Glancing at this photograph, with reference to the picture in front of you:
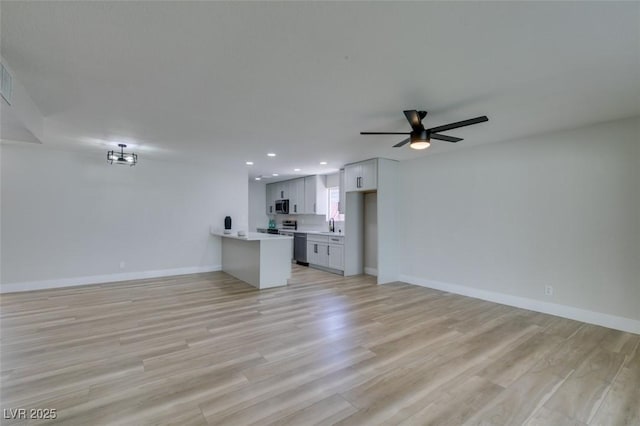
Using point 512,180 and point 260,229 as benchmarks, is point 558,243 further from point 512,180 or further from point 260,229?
point 260,229

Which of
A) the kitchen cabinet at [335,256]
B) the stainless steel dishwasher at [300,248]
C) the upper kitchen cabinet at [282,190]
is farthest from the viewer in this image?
the upper kitchen cabinet at [282,190]

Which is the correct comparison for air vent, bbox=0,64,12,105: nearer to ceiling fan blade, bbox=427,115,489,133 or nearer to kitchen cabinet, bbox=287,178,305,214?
ceiling fan blade, bbox=427,115,489,133

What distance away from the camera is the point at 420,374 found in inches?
95.0

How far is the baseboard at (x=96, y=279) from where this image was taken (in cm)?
487

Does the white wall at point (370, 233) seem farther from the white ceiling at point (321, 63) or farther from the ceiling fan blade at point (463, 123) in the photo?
the ceiling fan blade at point (463, 123)

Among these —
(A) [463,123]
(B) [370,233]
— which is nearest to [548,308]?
(A) [463,123]

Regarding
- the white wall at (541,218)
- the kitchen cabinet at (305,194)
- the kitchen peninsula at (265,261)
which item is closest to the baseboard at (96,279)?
the kitchen peninsula at (265,261)

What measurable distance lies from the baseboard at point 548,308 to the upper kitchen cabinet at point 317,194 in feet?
11.6

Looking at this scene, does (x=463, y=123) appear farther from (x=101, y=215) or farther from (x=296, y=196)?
(x=101, y=215)

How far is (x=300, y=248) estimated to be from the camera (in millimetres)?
7887

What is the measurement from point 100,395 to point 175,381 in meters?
0.49

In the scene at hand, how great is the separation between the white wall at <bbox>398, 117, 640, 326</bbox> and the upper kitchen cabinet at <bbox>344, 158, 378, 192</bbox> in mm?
881

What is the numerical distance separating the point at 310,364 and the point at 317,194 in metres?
5.64

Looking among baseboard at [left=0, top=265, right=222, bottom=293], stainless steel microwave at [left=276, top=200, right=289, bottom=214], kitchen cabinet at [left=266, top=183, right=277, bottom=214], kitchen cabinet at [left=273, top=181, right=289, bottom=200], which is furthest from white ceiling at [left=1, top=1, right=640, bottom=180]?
kitchen cabinet at [left=266, top=183, right=277, bottom=214]
